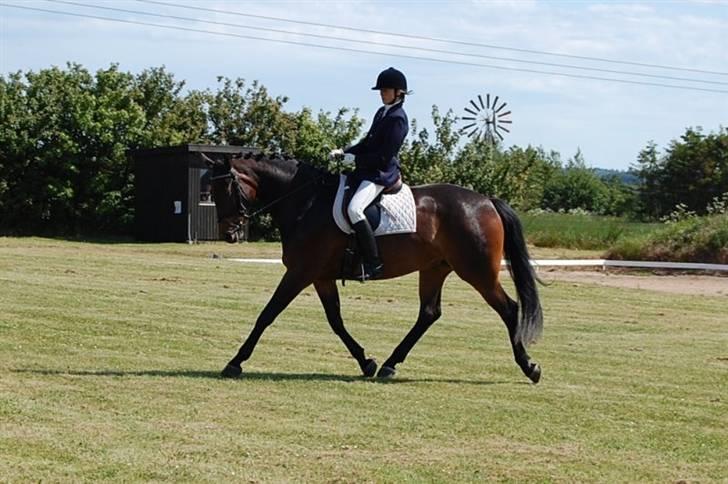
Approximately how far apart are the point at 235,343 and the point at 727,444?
281 inches

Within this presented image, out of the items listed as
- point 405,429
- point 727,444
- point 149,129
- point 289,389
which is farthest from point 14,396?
point 149,129

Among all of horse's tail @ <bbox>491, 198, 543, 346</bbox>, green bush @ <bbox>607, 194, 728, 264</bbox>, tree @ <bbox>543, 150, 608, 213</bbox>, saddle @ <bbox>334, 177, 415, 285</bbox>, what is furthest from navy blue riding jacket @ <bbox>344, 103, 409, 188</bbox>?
tree @ <bbox>543, 150, 608, 213</bbox>

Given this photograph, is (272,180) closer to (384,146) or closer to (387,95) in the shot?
(384,146)

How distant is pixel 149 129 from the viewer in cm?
5128

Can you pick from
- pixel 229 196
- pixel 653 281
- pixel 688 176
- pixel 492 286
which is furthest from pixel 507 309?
pixel 688 176

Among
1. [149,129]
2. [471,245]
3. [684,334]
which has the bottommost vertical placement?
[684,334]

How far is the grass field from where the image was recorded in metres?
8.40

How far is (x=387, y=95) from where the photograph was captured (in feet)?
40.6

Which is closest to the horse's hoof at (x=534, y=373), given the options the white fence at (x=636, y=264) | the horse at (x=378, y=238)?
the horse at (x=378, y=238)

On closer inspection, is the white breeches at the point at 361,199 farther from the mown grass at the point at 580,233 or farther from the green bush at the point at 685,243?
the mown grass at the point at 580,233

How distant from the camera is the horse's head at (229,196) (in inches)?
499

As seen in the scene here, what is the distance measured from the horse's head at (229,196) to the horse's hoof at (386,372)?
2.02 m

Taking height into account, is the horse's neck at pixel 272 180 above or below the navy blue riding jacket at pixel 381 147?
below

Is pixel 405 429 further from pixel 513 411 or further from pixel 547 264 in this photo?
pixel 547 264
